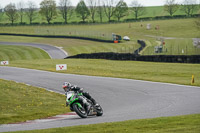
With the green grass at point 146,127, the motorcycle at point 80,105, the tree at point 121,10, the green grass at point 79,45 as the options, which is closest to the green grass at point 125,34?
the green grass at point 79,45

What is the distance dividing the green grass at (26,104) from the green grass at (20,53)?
1611 inches

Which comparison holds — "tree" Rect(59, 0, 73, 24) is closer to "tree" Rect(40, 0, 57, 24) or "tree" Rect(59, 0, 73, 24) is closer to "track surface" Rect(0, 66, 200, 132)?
"tree" Rect(40, 0, 57, 24)

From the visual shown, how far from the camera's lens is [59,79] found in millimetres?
27641

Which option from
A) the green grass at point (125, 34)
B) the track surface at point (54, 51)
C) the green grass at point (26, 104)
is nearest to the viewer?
the green grass at point (26, 104)

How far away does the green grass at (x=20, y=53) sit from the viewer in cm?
6047

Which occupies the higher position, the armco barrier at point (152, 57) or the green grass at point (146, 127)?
the green grass at point (146, 127)

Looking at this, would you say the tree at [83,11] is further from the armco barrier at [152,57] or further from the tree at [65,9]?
the armco barrier at [152,57]

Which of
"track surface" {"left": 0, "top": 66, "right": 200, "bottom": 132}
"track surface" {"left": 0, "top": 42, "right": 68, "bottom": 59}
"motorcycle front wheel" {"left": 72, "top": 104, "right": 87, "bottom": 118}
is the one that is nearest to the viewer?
"track surface" {"left": 0, "top": 66, "right": 200, "bottom": 132}

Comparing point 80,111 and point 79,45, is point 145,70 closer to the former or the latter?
point 80,111

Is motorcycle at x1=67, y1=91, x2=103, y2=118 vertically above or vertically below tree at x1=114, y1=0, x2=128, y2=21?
below

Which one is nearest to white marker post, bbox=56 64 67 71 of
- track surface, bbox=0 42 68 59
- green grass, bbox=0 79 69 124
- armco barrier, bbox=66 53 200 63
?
armco barrier, bbox=66 53 200 63

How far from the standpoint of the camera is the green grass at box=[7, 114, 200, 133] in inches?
421

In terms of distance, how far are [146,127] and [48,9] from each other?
13885 cm

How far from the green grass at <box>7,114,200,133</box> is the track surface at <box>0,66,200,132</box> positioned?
44.8 inches
